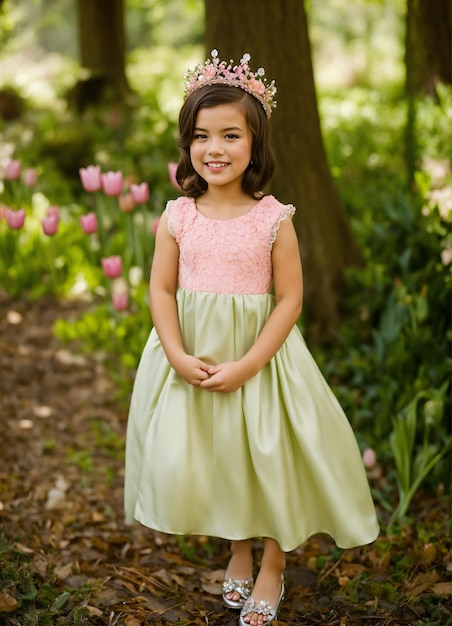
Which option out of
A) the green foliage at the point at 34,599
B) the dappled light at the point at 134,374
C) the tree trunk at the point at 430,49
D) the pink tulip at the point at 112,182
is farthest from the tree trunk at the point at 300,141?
the green foliage at the point at 34,599

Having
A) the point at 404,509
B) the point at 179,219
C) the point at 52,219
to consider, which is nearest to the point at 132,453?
the point at 179,219

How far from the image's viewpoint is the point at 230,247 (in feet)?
6.95

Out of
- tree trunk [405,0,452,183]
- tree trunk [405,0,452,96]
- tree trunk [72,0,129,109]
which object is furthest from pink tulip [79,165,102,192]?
tree trunk [72,0,129,109]

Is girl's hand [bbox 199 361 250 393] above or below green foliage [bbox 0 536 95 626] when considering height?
above

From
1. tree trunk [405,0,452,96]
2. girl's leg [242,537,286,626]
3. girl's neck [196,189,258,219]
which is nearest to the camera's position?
girl's neck [196,189,258,219]

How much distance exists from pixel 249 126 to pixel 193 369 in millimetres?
717

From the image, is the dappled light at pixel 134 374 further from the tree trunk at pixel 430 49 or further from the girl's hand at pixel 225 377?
the girl's hand at pixel 225 377

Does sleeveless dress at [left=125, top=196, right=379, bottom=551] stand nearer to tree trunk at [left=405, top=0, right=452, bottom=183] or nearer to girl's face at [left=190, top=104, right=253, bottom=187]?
girl's face at [left=190, top=104, right=253, bottom=187]

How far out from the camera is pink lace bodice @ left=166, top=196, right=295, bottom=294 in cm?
212

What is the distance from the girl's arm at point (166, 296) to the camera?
84.4 inches

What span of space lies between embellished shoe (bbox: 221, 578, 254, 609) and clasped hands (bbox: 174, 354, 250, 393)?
2.43 ft

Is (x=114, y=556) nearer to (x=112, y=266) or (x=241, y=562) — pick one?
(x=241, y=562)

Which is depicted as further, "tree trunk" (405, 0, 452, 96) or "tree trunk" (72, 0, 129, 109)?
"tree trunk" (72, 0, 129, 109)

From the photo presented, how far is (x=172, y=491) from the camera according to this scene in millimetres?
2164
